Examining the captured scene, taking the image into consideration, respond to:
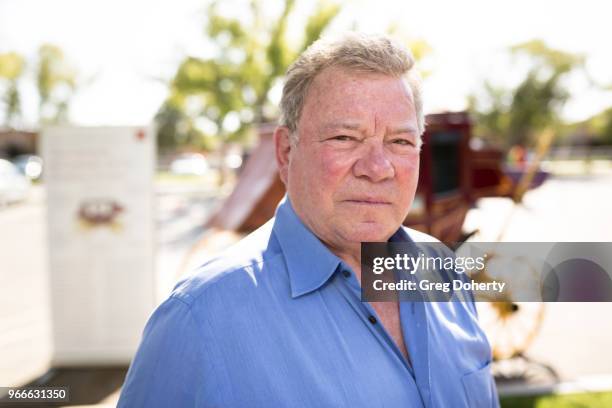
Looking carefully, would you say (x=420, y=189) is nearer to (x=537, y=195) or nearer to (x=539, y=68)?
(x=537, y=195)

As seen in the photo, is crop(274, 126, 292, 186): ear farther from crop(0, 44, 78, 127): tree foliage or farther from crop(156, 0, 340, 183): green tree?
crop(0, 44, 78, 127): tree foliage

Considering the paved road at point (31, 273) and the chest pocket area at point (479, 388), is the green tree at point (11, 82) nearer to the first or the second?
the paved road at point (31, 273)

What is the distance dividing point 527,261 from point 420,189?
2.86 m

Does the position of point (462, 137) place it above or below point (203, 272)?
above

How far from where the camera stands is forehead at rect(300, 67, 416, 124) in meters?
1.10

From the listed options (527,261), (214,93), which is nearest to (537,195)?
(214,93)

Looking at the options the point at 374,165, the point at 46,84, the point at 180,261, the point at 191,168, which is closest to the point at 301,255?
the point at 374,165

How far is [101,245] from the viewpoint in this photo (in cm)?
380

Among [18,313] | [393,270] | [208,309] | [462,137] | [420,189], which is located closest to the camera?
[208,309]

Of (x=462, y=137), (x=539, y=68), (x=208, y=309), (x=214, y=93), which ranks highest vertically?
(x=539, y=68)

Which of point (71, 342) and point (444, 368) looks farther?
point (71, 342)

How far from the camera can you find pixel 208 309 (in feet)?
3.28

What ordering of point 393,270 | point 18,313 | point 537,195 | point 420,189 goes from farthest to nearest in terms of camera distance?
point 537,195, point 18,313, point 420,189, point 393,270

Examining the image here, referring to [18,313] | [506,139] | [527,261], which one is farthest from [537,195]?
[506,139]
